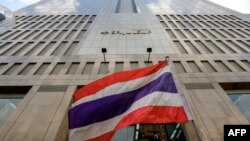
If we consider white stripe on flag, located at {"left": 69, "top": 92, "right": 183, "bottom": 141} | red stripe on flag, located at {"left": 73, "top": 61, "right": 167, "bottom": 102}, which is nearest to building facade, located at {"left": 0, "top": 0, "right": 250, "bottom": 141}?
white stripe on flag, located at {"left": 69, "top": 92, "right": 183, "bottom": 141}

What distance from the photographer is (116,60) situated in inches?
1008

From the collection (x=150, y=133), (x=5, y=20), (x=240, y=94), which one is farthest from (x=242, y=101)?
(x=5, y=20)

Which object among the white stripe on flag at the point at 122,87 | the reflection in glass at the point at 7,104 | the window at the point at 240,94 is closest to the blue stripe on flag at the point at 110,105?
the white stripe on flag at the point at 122,87

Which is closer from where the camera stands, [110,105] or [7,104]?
[110,105]

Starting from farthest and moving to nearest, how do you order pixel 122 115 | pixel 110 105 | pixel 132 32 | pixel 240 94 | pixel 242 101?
pixel 132 32
pixel 240 94
pixel 242 101
pixel 110 105
pixel 122 115

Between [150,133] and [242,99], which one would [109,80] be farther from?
[242,99]

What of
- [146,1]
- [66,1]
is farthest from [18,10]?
[146,1]

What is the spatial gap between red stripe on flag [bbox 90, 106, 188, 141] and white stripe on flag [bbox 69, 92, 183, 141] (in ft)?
0.63

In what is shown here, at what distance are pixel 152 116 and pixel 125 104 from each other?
1.49 m

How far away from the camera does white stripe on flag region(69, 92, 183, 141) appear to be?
395 inches

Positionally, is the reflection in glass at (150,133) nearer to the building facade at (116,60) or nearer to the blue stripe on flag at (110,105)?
the building facade at (116,60)

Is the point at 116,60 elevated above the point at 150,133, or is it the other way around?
the point at 116,60

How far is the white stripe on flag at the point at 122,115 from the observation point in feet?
32.9

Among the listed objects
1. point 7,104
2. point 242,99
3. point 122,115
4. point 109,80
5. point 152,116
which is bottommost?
point 242,99
